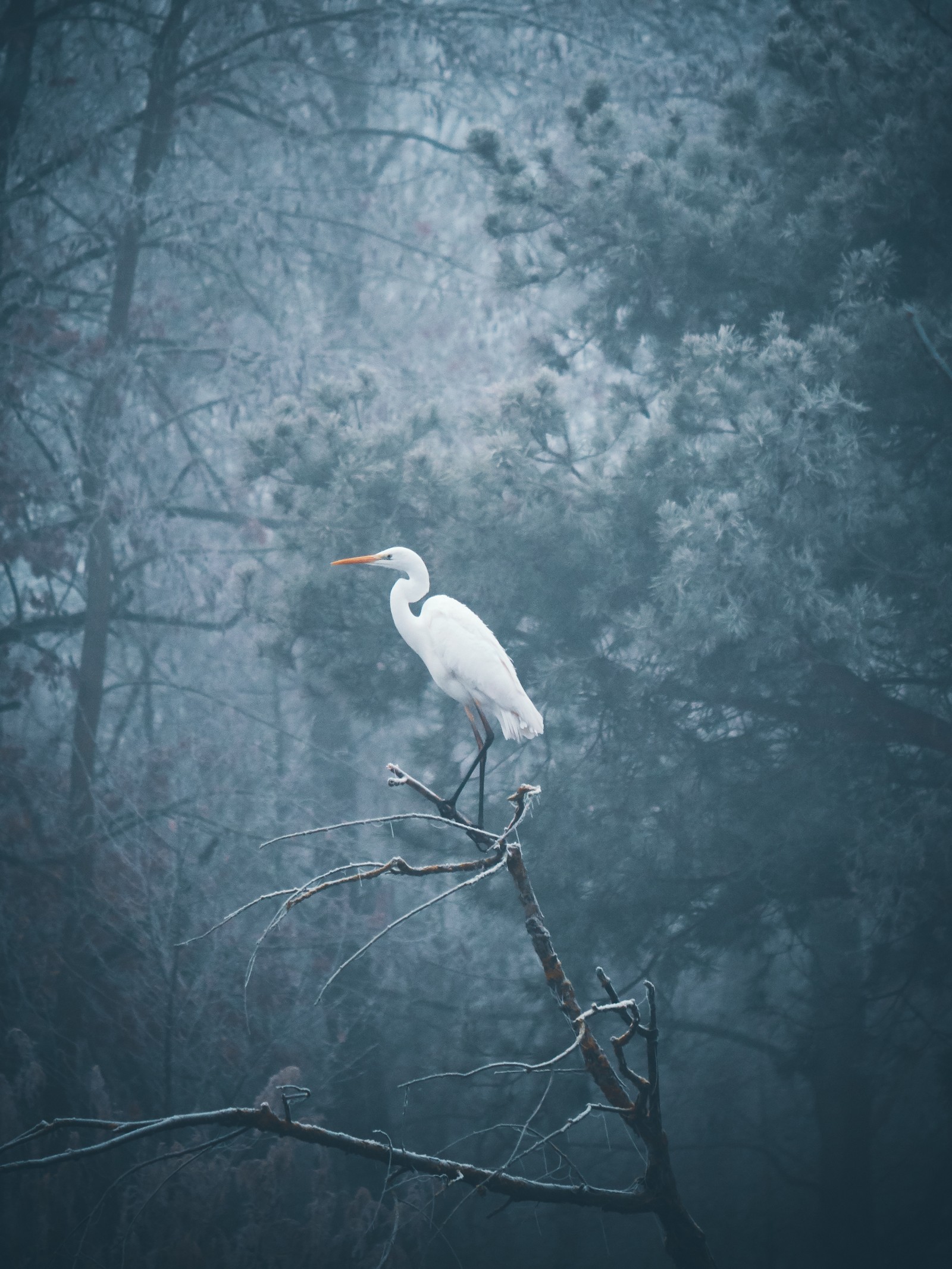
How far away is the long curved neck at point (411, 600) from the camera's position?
3.64 meters

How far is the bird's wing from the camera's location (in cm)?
346

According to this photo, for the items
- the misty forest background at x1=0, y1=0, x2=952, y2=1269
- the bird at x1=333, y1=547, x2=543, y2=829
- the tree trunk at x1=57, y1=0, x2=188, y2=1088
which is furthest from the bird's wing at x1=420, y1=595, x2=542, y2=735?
the tree trunk at x1=57, y1=0, x2=188, y2=1088

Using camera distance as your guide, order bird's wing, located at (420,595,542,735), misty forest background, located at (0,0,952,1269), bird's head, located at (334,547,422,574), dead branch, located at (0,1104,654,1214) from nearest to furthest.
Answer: dead branch, located at (0,1104,654,1214) → bird's wing, located at (420,595,542,735) → bird's head, located at (334,547,422,574) → misty forest background, located at (0,0,952,1269)

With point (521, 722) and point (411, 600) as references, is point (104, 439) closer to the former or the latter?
point (411, 600)

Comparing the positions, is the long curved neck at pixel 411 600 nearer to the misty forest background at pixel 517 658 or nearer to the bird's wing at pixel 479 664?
the bird's wing at pixel 479 664

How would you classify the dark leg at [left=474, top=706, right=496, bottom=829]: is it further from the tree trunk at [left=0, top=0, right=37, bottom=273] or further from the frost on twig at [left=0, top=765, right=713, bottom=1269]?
the tree trunk at [left=0, top=0, right=37, bottom=273]

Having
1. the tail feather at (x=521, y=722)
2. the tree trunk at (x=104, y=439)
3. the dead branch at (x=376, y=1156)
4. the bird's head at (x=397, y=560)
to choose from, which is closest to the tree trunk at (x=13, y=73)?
the tree trunk at (x=104, y=439)

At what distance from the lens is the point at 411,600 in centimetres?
380

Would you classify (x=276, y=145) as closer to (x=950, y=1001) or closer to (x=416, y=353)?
(x=416, y=353)

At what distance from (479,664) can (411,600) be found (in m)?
0.54

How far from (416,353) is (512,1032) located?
637cm

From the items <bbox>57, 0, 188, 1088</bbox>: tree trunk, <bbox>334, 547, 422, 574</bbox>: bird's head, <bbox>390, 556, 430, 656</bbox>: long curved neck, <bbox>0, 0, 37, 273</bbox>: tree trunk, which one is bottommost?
<bbox>390, 556, 430, 656</bbox>: long curved neck

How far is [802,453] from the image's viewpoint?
14.0ft

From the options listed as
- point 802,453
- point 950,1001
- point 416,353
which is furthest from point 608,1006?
point 416,353
